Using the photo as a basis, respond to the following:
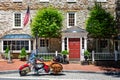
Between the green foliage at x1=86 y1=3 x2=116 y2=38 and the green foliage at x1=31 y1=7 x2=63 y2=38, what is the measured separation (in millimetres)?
3377

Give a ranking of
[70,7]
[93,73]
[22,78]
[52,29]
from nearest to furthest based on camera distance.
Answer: [22,78]
[93,73]
[52,29]
[70,7]

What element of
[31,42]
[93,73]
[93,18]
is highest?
[93,18]

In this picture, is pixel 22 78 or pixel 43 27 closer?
pixel 22 78

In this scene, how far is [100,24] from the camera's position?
36625 mm

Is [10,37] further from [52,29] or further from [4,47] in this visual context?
[52,29]

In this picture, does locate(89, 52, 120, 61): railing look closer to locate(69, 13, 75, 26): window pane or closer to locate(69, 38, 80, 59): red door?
locate(69, 38, 80, 59): red door

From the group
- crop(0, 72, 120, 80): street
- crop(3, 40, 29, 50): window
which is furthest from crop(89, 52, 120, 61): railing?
crop(3, 40, 29, 50): window

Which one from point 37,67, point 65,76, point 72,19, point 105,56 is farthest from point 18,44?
point 65,76

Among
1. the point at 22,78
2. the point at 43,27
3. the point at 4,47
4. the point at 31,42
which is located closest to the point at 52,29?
the point at 43,27

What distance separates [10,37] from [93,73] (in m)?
14.7

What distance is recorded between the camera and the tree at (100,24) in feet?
120

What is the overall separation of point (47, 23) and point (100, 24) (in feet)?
19.0

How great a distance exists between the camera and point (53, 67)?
82.2 feet

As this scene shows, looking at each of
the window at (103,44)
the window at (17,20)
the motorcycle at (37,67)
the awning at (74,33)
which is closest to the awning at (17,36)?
the window at (17,20)
